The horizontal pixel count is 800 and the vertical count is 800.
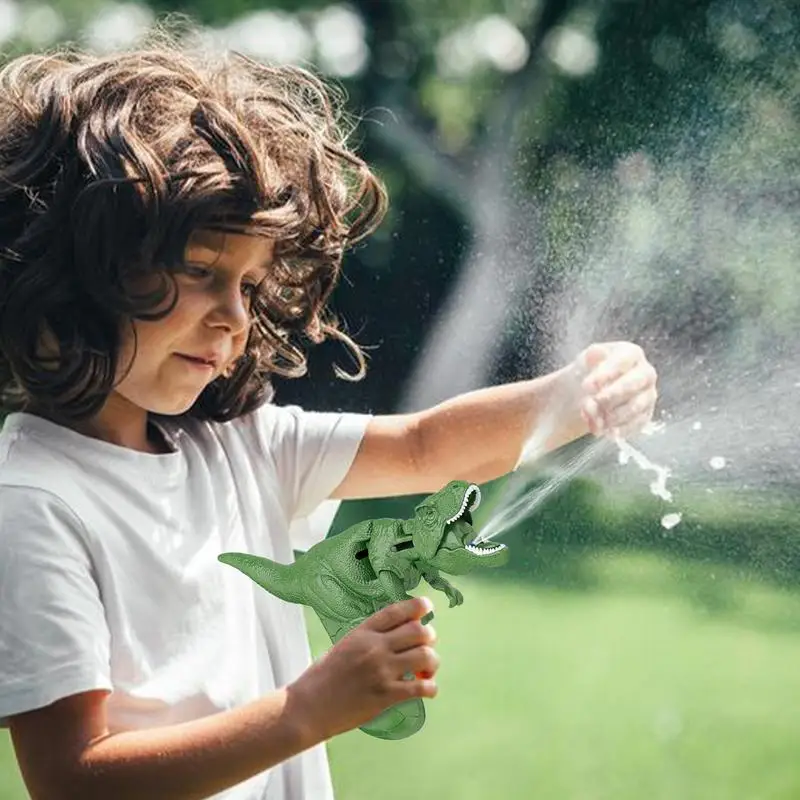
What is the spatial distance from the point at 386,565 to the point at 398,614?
0.03 m

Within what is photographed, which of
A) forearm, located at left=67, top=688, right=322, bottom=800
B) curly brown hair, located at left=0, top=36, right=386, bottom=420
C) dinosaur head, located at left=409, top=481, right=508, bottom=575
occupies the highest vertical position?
curly brown hair, located at left=0, top=36, right=386, bottom=420

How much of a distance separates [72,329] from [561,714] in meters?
0.84

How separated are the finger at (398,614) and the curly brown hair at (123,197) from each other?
0.75 ft

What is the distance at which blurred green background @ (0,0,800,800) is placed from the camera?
1.17m

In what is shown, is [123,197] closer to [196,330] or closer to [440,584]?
[196,330]

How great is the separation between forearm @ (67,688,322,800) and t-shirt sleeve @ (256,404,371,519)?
245 mm

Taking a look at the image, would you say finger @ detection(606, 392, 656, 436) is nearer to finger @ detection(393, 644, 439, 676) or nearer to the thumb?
the thumb

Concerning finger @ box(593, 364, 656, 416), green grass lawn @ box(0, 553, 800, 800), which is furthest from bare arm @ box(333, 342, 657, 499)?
green grass lawn @ box(0, 553, 800, 800)

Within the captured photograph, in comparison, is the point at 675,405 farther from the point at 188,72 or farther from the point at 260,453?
the point at 188,72

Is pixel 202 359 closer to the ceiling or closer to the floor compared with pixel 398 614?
closer to the ceiling

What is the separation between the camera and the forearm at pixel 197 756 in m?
0.82

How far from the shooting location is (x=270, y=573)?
0.88m

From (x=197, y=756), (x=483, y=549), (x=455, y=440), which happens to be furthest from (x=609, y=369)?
(x=197, y=756)

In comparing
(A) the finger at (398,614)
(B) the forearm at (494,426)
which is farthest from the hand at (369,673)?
(B) the forearm at (494,426)
